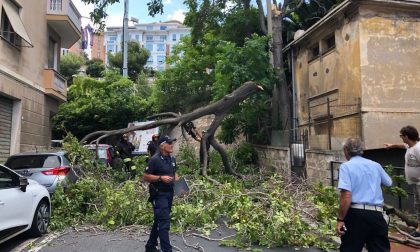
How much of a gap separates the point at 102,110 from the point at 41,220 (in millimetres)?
21622

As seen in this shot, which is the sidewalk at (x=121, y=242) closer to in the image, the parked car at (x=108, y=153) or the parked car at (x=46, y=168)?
the parked car at (x=46, y=168)

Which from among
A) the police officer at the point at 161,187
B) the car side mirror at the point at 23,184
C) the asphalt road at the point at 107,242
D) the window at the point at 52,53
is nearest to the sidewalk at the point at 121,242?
the asphalt road at the point at 107,242

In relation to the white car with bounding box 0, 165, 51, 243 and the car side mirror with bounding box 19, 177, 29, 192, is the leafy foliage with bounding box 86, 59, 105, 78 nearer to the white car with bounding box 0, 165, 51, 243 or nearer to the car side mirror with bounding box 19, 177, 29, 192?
the white car with bounding box 0, 165, 51, 243

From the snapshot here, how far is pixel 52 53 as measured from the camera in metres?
20.2

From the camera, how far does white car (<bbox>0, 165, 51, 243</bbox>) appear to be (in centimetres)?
693

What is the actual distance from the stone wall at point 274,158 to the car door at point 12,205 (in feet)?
29.6

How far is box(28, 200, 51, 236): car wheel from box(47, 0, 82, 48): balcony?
11987mm

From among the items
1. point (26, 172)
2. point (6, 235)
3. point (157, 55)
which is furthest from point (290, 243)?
point (157, 55)

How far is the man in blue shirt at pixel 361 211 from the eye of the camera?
15.5 ft

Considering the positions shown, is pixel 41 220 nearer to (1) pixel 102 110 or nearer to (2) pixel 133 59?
(1) pixel 102 110

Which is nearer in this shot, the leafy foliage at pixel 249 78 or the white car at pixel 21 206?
the white car at pixel 21 206

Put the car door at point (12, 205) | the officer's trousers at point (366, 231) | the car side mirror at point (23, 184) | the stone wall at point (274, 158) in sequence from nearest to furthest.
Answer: the officer's trousers at point (366, 231)
the car door at point (12, 205)
the car side mirror at point (23, 184)
the stone wall at point (274, 158)

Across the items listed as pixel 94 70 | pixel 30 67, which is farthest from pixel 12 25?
pixel 94 70

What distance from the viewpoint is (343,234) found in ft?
15.9
